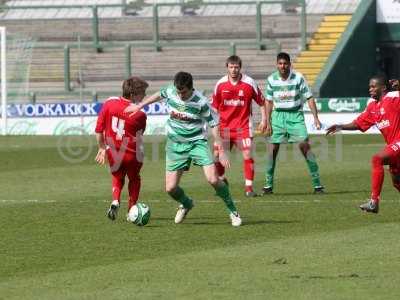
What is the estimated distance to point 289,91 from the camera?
20250 millimetres

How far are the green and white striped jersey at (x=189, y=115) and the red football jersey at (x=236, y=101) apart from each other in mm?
4315

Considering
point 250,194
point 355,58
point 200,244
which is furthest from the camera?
point 355,58

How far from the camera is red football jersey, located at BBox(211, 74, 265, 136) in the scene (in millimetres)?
19688

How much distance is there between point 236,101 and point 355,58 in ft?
84.2

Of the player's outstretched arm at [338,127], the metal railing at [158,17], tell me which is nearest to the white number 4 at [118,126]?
the player's outstretched arm at [338,127]

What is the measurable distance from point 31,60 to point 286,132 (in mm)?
26643

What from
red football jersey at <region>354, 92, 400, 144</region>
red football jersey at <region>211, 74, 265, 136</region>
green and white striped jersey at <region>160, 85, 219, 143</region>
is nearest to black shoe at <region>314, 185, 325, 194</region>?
red football jersey at <region>211, 74, 265, 136</region>

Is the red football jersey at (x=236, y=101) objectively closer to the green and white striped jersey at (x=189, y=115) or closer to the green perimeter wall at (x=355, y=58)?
the green and white striped jersey at (x=189, y=115)

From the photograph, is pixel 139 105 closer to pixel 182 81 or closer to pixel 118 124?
pixel 118 124

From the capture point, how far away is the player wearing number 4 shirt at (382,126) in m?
15.7

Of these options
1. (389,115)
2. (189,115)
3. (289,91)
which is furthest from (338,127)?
(289,91)

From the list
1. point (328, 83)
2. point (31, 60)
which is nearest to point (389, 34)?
point (328, 83)

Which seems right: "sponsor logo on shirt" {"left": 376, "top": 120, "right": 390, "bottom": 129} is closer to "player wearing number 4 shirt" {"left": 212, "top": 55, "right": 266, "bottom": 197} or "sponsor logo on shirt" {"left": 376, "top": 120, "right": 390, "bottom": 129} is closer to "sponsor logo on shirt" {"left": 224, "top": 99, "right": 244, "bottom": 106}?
"player wearing number 4 shirt" {"left": 212, "top": 55, "right": 266, "bottom": 197}

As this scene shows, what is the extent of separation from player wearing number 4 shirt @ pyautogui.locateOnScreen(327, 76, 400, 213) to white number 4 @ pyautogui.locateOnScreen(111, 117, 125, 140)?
2.48m
